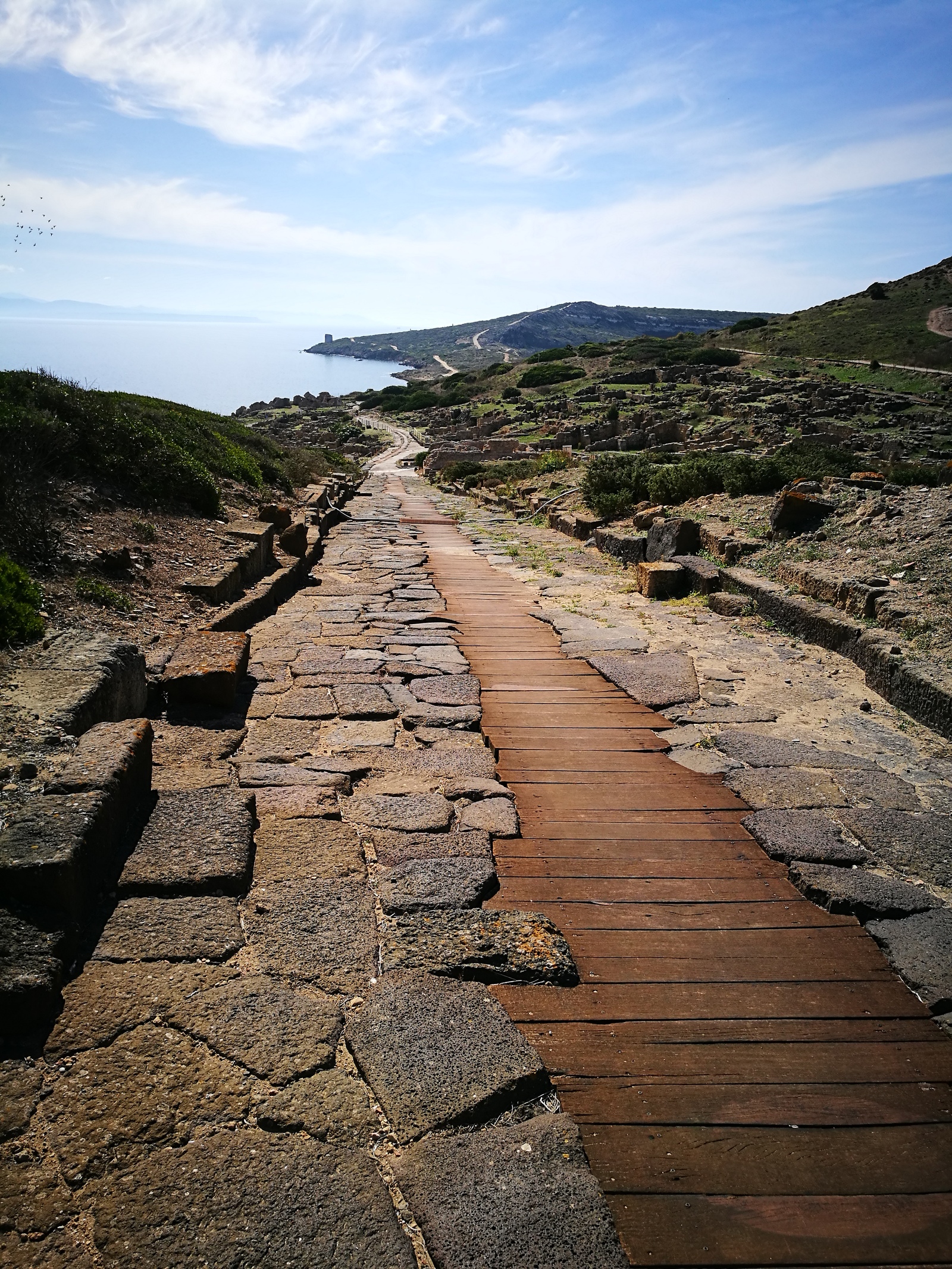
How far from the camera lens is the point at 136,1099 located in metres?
2.04

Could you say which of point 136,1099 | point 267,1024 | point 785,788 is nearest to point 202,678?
point 267,1024

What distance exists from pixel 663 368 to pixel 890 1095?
53.3 meters

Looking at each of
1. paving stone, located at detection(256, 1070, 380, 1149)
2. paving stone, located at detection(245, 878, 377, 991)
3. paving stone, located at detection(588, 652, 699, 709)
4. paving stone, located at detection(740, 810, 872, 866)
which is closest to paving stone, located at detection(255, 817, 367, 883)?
paving stone, located at detection(245, 878, 377, 991)

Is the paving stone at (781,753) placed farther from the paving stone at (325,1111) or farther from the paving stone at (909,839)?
the paving stone at (325,1111)

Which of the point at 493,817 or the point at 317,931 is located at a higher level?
the point at 317,931

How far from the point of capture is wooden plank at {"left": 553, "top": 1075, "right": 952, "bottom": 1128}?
2.15m

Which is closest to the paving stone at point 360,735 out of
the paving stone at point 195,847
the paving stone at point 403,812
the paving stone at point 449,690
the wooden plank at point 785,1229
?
the paving stone at point 449,690

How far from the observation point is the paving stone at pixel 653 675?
5.43 m

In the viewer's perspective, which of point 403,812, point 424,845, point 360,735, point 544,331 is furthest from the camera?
point 544,331

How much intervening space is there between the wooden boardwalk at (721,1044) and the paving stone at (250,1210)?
0.57m

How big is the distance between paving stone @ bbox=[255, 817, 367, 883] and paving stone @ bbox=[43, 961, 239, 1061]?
1.95 feet

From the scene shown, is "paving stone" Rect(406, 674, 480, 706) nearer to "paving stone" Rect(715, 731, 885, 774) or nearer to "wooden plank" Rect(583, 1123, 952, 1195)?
"paving stone" Rect(715, 731, 885, 774)

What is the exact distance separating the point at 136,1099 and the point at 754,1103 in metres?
1.59

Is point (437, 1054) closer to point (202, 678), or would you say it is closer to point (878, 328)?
point (202, 678)
